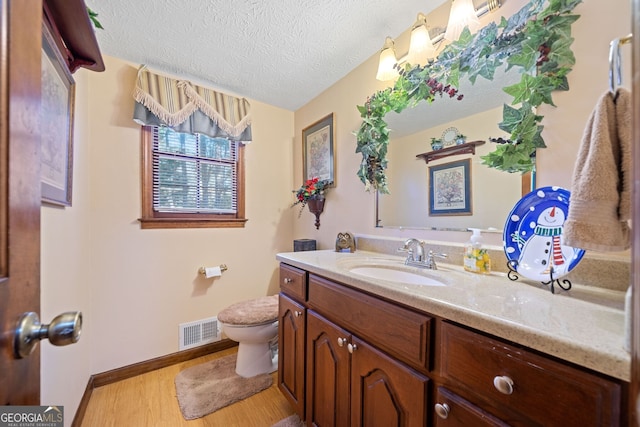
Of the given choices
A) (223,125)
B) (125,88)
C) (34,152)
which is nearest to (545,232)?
(34,152)

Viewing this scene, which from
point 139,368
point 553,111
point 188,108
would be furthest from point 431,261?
point 139,368

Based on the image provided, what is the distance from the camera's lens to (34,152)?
0.45 metres

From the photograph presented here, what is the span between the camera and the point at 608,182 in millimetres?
549

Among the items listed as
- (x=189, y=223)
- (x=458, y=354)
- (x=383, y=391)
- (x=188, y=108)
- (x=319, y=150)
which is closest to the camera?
(x=458, y=354)

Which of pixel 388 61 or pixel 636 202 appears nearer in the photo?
pixel 636 202

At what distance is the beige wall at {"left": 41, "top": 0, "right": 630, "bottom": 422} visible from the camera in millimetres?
886

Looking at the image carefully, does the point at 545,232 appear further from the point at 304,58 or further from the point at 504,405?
the point at 304,58

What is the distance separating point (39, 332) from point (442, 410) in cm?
90

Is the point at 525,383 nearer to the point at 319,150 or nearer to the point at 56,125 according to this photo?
the point at 56,125

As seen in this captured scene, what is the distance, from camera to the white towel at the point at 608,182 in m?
0.54

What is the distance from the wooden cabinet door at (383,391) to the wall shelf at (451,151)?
99 centimetres

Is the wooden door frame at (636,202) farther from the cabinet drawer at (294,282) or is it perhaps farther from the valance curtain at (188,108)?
the valance curtain at (188,108)

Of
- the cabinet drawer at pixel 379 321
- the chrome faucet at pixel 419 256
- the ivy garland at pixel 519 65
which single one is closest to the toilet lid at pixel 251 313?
the cabinet drawer at pixel 379 321

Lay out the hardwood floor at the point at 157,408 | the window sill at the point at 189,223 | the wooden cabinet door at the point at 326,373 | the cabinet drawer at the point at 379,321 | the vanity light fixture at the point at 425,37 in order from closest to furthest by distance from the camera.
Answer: the cabinet drawer at the point at 379,321
the wooden cabinet door at the point at 326,373
the vanity light fixture at the point at 425,37
the hardwood floor at the point at 157,408
the window sill at the point at 189,223
